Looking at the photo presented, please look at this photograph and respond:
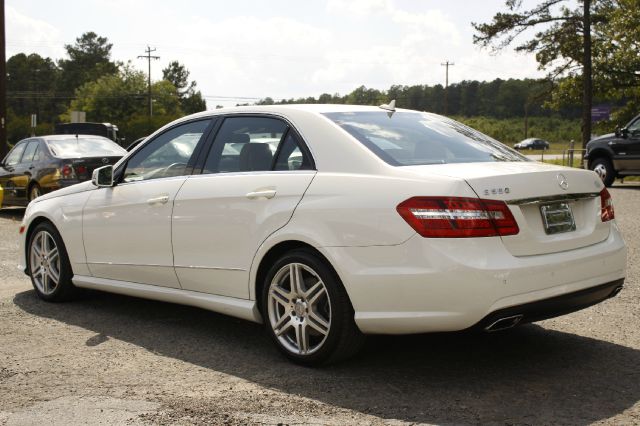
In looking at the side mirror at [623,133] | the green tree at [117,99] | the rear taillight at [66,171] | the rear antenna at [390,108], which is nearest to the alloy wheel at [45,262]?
the rear antenna at [390,108]

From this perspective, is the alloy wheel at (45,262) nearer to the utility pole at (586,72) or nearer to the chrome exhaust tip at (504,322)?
the chrome exhaust tip at (504,322)

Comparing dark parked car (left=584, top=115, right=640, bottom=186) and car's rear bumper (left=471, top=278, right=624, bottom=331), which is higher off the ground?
dark parked car (left=584, top=115, right=640, bottom=186)

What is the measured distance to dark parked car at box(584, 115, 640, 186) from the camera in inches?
781

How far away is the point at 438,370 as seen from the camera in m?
4.70

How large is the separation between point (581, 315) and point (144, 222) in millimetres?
3234

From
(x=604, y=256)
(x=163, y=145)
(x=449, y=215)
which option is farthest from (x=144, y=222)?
(x=604, y=256)

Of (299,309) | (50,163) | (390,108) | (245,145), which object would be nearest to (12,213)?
(50,163)

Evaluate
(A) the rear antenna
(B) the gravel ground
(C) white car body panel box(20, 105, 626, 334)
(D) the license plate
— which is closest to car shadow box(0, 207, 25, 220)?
(B) the gravel ground

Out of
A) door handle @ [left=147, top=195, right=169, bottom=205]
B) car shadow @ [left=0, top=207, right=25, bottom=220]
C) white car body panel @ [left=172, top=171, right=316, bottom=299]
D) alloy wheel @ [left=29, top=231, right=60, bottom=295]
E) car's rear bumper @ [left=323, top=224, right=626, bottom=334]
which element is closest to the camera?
car's rear bumper @ [left=323, top=224, right=626, bottom=334]

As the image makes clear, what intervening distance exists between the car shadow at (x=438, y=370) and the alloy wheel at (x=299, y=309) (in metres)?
0.16

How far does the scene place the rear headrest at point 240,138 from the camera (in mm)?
5405

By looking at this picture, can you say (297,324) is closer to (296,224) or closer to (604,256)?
(296,224)

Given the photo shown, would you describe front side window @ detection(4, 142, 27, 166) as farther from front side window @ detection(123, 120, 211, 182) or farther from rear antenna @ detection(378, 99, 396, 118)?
rear antenna @ detection(378, 99, 396, 118)

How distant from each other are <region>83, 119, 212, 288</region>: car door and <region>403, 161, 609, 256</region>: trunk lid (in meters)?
1.93
